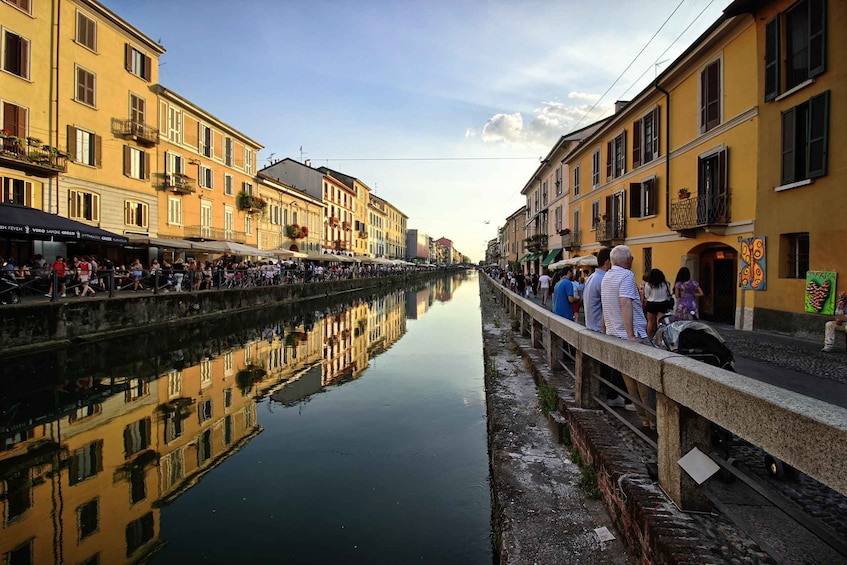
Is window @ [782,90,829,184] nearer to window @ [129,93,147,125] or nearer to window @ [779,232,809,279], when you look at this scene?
window @ [779,232,809,279]

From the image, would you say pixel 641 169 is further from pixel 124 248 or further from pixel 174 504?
pixel 124 248

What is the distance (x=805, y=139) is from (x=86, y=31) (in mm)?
27647

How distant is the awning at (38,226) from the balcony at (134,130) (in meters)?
9.90

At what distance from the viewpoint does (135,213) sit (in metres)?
24.5

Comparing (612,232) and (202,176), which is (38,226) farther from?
(612,232)

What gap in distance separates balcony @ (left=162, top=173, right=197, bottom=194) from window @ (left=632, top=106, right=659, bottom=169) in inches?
942

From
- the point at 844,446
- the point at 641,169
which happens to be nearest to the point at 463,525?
the point at 844,446

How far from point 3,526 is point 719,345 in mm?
6350

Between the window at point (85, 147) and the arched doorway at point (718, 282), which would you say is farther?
the window at point (85, 147)

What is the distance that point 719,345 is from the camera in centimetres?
386

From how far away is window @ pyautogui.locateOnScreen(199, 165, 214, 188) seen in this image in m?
30.3

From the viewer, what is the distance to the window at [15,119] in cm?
1775

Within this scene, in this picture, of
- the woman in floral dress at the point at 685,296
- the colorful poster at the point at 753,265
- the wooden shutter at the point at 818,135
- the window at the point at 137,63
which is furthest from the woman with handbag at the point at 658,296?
the window at the point at 137,63

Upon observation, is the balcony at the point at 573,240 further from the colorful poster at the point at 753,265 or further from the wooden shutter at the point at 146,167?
the wooden shutter at the point at 146,167
